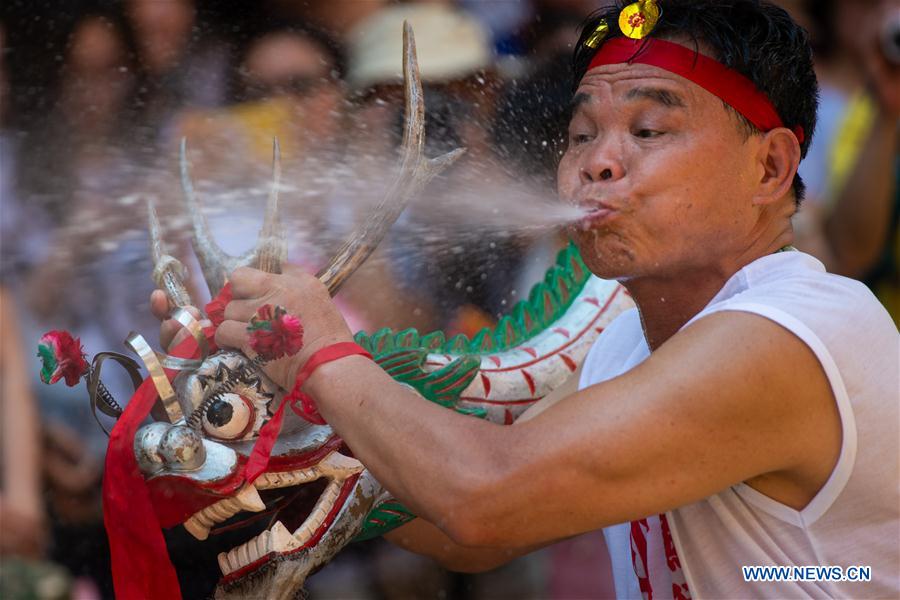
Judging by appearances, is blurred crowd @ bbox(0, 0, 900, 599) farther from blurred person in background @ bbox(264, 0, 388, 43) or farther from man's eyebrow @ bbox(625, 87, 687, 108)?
man's eyebrow @ bbox(625, 87, 687, 108)

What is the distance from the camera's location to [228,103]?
2.65 m

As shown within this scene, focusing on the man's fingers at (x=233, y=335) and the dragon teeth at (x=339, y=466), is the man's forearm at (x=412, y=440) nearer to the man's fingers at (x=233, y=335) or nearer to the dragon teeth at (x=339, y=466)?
the man's fingers at (x=233, y=335)

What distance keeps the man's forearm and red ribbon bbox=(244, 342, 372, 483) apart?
0.06 ft

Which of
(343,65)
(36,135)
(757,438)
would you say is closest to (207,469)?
(757,438)

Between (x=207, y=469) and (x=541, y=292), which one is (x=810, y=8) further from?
(x=207, y=469)

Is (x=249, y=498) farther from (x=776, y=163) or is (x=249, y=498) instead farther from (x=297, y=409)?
(x=776, y=163)

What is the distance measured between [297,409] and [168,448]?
218mm

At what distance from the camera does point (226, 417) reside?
180 cm

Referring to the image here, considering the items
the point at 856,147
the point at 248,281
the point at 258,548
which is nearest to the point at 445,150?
the point at 248,281

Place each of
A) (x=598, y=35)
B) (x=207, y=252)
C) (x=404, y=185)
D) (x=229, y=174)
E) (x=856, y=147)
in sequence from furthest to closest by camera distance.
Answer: (x=856, y=147)
(x=229, y=174)
(x=598, y=35)
(x=404, y=185)
(x=207, y=252)

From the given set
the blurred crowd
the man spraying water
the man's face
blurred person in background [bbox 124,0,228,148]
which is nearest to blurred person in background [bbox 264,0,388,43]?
the blurred crowd

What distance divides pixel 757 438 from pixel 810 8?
2286mm

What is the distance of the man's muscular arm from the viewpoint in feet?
5.32

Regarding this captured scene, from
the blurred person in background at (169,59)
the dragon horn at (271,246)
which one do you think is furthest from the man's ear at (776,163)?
the blurred person in background at (169,59)
